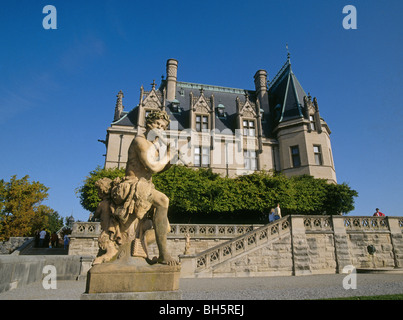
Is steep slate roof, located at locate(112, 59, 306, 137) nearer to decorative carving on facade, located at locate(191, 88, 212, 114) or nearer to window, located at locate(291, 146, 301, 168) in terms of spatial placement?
decorative carving on facade, located at locate(191, 88, 212, 114)

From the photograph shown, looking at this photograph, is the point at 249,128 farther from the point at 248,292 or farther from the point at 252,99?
the point at 248,292

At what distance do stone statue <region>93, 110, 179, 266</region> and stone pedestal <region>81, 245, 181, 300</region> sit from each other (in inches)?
4.6

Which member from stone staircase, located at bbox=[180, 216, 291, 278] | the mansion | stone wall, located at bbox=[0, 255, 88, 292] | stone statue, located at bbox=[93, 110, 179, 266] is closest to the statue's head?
stone statue, located at bbox=[93, 110, 179, 266]

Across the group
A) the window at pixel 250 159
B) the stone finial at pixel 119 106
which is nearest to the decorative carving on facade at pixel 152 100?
the stone finial at pixel 119 106

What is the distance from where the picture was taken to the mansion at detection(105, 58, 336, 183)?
2450cm

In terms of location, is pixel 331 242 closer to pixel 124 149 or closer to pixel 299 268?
pixel 299 268

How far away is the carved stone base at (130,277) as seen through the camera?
2.95 metres

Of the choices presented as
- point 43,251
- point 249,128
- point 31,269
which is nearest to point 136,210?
point 31,269

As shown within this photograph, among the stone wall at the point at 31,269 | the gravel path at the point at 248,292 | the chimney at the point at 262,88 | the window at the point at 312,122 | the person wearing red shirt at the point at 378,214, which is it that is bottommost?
the gravel path at the point at 248,292

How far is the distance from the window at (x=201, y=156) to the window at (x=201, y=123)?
230 centimetres

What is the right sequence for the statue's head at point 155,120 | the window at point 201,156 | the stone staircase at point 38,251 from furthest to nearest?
the window at point 201,156 → the stone staircase at point 38,251 → the statue's head at point 155,120

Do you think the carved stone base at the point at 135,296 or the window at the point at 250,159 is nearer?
the carved stone base at the point at 135,296

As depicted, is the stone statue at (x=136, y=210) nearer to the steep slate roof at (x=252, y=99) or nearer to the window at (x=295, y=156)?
the steep slate roof at (x=252, y=99)
